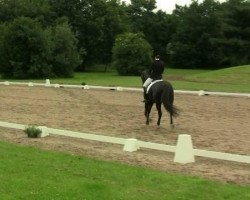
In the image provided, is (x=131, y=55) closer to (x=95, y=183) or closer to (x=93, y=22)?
(x=93, y=22)

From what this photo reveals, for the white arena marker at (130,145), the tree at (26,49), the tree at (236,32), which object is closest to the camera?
the white arena marker at (130,145)

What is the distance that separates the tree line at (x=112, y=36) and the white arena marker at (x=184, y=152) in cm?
3446

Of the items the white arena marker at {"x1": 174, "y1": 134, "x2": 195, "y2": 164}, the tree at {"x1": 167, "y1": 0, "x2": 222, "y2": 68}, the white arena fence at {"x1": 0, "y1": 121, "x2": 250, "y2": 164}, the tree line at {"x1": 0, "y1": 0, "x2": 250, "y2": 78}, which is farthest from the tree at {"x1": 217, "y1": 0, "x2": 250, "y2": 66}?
the white arena marker at {"x1": 174, "y1": 134, "x2": 195, "y2": 164}

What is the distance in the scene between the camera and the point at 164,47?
72.6m

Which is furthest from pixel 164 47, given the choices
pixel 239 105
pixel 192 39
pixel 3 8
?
pixel 239 105

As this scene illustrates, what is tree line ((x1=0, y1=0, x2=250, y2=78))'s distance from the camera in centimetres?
4366

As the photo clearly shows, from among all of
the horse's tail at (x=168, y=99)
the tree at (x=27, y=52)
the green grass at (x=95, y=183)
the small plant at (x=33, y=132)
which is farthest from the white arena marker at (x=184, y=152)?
the tree at (x=27, y=52)

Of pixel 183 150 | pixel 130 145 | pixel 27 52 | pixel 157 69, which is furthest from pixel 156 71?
pixel 27 52

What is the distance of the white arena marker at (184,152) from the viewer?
9.51m

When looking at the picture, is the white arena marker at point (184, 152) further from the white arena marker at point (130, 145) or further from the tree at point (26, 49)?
the tree at point (26, 49)

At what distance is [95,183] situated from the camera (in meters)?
7.46

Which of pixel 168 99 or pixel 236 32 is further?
pixel 236 32

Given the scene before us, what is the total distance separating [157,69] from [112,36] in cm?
4820

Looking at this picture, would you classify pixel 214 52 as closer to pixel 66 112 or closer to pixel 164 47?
pixel 164 47
